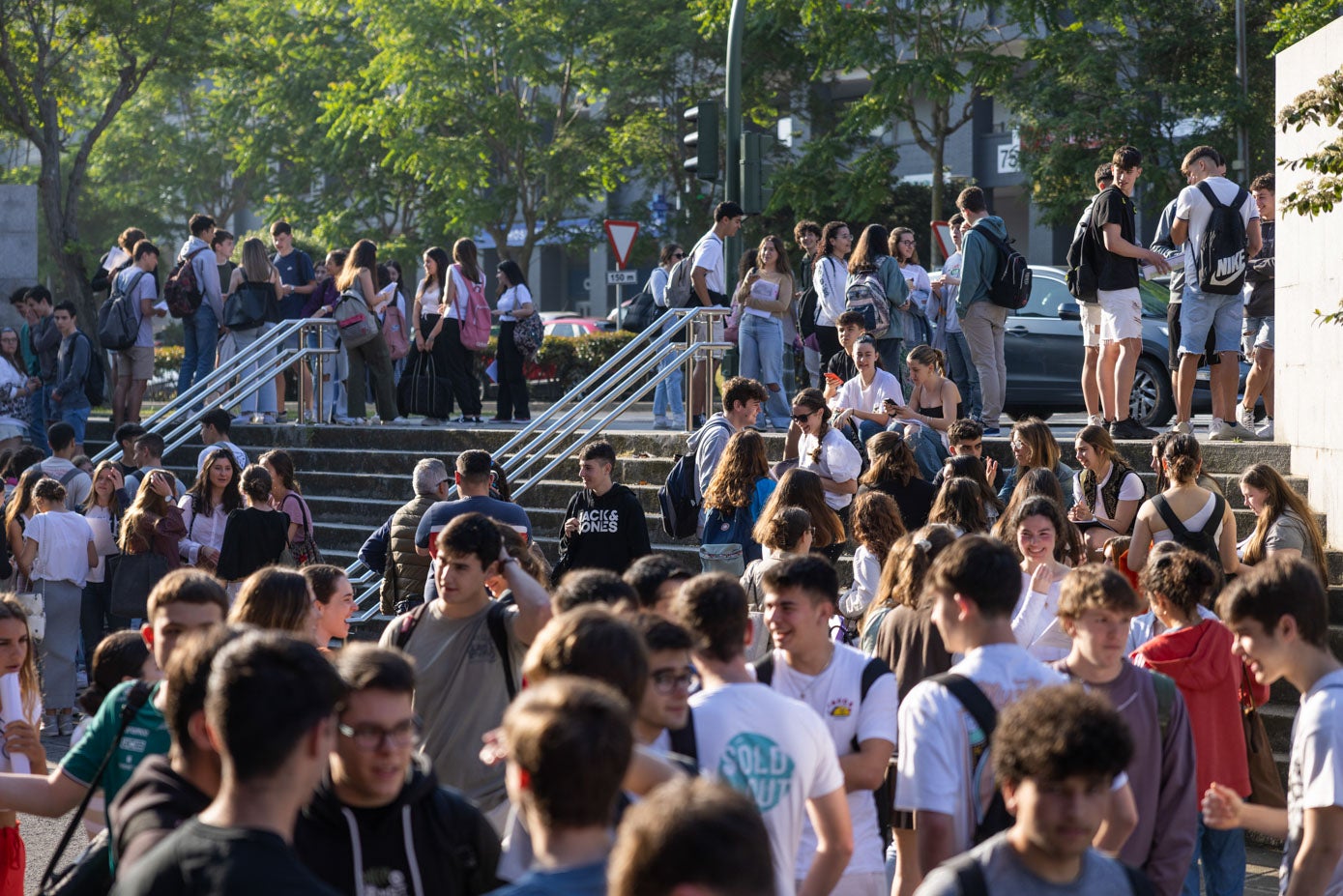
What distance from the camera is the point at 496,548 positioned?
17.2 feet

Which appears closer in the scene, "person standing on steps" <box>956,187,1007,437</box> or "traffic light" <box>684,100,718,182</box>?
"person standing on steps" <box>956,187,1007,437</box>

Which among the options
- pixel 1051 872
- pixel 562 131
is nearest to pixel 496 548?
pixel 1051 872

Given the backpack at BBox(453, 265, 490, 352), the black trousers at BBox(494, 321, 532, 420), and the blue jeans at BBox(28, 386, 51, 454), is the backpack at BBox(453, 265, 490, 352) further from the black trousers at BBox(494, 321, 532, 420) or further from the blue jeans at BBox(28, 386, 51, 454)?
the blue jeans at BBox(28, 386, 51, 454)

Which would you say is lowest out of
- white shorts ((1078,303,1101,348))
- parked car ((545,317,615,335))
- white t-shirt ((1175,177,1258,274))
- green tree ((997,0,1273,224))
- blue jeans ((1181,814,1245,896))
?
blue jeans ((1181,814,1245,896))

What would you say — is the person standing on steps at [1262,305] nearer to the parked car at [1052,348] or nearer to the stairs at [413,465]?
the stairs at [413,465]

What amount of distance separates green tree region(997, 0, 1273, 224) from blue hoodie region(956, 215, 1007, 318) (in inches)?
570

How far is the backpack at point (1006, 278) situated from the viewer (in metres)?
11.7

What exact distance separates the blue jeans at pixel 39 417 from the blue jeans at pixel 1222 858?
511 inches

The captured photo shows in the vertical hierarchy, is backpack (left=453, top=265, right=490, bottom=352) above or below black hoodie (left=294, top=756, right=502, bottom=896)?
above

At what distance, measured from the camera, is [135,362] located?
1593 cm

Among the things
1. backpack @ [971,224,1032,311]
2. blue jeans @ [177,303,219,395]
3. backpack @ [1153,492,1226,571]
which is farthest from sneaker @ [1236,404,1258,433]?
blue jeans @ [177,303,219,395]

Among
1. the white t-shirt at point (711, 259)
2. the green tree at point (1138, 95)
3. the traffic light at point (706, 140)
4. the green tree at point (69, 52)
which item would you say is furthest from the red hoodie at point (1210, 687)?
the green tree at point (1138, 95)

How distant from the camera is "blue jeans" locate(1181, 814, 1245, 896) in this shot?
622 centimetres

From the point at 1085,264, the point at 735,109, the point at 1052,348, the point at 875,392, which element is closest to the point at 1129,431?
the point at 1085,264
